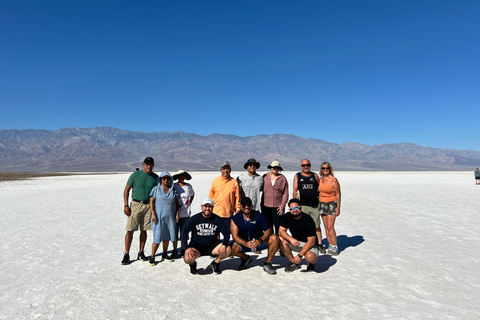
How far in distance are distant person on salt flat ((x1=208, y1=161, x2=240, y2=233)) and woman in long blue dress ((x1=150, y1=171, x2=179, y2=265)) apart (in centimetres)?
77

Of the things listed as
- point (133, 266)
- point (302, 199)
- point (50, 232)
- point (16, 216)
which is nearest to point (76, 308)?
point (133, 266)

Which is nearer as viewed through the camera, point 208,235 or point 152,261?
point 208,235

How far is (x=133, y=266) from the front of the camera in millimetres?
5879

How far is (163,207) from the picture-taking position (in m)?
5.64

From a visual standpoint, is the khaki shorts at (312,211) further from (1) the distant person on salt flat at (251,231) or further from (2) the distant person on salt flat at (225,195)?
(2) the distant person on salt flat at (225,195)

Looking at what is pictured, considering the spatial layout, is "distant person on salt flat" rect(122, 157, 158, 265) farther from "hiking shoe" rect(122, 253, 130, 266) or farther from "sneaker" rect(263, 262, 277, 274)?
"sneaker" rect(263, 262, 277, 274)

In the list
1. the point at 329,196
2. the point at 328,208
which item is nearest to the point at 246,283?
the point at 328,208

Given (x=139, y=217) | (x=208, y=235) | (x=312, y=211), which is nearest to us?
(x=208, y=235)

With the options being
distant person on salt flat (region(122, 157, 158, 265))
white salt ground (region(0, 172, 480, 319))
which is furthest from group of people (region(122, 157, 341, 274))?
white salt ground (region(0, 172, 480, 319))

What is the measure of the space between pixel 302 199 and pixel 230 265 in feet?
6.75

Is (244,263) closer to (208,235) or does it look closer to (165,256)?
(208,235)

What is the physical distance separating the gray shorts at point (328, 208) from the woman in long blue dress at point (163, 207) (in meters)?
3.12

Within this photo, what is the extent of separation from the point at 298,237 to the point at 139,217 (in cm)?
309

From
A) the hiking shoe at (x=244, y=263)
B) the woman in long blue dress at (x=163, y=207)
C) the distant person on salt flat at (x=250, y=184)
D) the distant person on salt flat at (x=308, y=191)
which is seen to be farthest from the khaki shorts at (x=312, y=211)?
the woman in long blue dress at (x=163, y=207)
